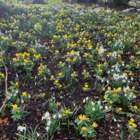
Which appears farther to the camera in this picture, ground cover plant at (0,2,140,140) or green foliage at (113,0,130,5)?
green foliage at (113,0,130,5)

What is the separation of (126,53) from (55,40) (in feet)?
7.92

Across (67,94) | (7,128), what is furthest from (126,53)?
(7,128)

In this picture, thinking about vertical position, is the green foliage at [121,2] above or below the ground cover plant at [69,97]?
above

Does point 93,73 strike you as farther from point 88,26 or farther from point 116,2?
point 116,2

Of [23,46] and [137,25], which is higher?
[137,25]

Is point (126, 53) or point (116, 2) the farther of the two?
point (116, 2)

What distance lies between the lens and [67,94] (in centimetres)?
296

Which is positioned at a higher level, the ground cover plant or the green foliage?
the green foliage

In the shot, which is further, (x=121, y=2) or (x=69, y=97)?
(x=121, y=2)

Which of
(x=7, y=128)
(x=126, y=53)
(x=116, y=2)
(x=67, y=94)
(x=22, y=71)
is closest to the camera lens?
(x=7, y=128)

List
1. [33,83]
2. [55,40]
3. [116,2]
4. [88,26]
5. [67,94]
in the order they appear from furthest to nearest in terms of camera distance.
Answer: [116,2] → [88,26] → [55,40] → [33,83] → [67,94]

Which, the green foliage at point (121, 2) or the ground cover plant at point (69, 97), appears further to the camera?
the green foliage at point (121, 2)

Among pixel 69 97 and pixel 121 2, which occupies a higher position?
pixel 121 2

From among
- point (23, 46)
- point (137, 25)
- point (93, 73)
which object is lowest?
point (93, 73)
